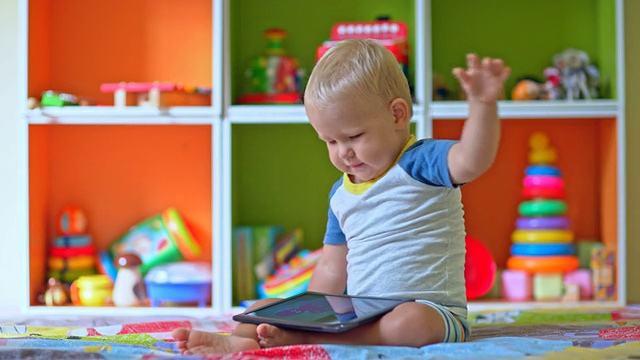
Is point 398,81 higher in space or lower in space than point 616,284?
higher

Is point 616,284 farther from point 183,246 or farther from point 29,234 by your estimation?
point 29,234

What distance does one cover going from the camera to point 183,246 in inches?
99.2

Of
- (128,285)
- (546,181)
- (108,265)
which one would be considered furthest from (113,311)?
(546,181)

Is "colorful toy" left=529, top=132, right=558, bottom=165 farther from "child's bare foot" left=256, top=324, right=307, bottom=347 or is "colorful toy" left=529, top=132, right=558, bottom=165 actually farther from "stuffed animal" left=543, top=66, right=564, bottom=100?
"child's bare foot" left=256, top=324, right=307, bottom=347

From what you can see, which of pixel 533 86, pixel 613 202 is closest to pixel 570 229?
pixel 613 202

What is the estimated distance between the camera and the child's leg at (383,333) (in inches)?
49.4

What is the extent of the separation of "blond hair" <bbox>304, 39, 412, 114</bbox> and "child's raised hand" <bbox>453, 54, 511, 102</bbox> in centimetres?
23

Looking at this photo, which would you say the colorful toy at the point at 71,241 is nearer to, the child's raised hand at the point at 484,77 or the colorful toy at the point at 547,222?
the colorful toy at the point at 547,222

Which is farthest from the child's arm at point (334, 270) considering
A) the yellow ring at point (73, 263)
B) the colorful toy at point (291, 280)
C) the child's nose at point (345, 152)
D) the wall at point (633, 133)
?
the wall at point (633, 133)

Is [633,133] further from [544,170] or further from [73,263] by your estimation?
[73,263]

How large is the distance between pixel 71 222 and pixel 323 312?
1374mm

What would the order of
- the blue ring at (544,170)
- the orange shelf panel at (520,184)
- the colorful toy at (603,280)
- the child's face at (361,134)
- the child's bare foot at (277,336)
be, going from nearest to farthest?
the child's bare foot at (277,336), the child's face at (361,134), the colorful toy at (603,280), the blue ring at (544,170), the orange shelf panel at (520,184)

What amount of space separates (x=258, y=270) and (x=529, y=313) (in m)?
0.75

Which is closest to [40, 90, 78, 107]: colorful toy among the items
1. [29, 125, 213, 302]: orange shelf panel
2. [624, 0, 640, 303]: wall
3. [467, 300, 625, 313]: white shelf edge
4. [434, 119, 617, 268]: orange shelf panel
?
[29, 125, 213, 302]: orange shelf panel
